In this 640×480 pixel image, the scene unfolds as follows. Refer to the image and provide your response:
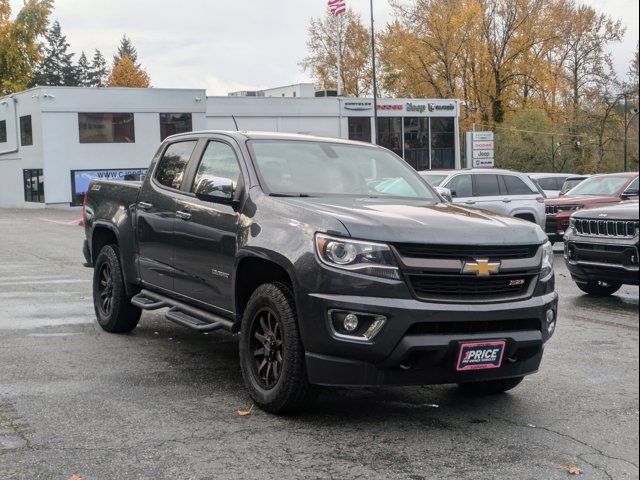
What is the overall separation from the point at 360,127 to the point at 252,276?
50.1 m

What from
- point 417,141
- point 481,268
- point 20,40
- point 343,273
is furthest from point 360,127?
point 343,273

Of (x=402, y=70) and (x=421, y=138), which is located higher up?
(x=402, y=70)

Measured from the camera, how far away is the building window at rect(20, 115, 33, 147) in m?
45.5

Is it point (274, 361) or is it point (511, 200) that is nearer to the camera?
point (274, 361)

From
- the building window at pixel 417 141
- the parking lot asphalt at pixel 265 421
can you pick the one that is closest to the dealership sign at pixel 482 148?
the building window at pixel 417 141

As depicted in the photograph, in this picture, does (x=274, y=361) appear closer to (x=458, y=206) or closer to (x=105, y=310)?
(x=458, y=206)

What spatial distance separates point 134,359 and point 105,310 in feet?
4.62

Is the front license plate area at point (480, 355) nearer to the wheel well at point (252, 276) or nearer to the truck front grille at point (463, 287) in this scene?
the truck front grille at point (463, 287)

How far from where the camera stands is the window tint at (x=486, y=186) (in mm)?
17875

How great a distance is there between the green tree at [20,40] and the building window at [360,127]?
67.3ft

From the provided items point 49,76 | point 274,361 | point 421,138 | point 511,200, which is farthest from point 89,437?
point 49,76

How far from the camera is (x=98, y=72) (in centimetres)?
10450

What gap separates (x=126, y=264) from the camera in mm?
7664

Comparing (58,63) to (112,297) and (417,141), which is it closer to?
(417,141)
